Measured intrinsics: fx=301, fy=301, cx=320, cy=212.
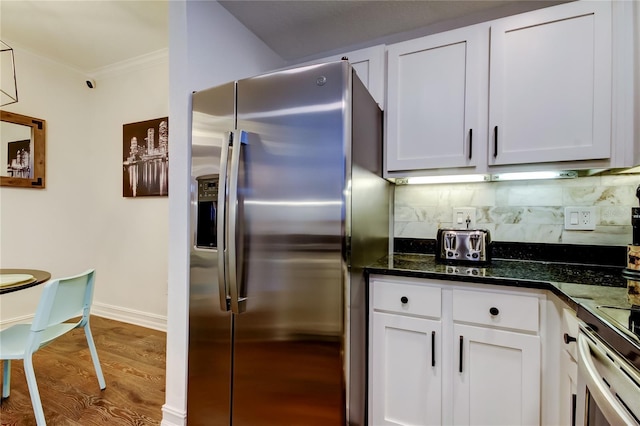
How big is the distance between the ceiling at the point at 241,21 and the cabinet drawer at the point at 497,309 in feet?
5.36

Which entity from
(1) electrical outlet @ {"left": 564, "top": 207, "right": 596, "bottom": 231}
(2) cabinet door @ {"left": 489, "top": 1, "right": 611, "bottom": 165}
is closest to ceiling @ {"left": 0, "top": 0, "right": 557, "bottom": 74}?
(2) cabinet door @ {"left": 489, "top": 1, "right": 611, "bottom": 165}

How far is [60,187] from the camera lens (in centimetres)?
309

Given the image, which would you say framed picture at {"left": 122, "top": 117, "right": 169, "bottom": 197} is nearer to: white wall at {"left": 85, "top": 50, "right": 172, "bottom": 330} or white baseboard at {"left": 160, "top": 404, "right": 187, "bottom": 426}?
white wall at {"left": 85, "top": 50, "right": 172, "bottom": 330}

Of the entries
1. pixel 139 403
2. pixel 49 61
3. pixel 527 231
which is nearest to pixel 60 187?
pixel 49 61

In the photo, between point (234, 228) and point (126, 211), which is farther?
point (126, 211)

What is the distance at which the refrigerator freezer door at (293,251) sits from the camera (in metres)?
1.20

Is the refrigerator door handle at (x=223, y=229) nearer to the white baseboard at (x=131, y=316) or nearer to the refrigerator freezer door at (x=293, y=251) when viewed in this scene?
the refrigerator freezer door at (x=293, y=251)

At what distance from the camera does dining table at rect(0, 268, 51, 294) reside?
154 centimetres

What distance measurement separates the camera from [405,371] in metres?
1.40

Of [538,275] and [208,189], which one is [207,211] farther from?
[538,275]

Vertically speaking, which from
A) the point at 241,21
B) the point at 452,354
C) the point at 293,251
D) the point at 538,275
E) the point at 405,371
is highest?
the point at 241,21

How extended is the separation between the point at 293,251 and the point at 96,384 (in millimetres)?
1845

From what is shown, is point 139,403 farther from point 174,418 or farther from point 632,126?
point 632,126

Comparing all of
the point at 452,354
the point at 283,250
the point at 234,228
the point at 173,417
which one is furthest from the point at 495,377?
the point at 173,417
